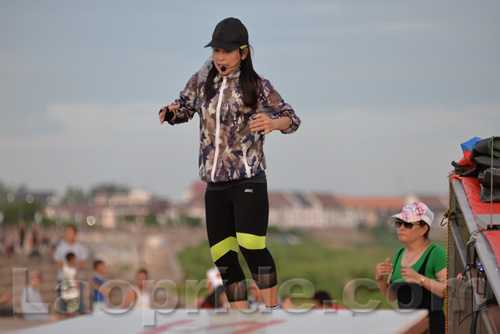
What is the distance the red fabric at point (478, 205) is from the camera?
3738mm

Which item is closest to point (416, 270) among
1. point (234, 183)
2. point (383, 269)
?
point (383, 269)

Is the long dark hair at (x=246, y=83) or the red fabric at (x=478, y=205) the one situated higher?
the long dark hair at (x=246, y=83)

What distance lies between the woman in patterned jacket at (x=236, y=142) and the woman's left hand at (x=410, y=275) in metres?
0.94

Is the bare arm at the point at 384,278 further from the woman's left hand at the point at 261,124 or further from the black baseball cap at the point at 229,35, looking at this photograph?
the black baseball cap at the point at 229,35

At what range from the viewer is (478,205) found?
4.34m

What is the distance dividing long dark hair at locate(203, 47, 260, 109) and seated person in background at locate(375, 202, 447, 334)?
153 cm

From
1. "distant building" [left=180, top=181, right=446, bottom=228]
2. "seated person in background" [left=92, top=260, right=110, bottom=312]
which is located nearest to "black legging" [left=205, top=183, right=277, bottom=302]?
"seated person in background" [left=92, top=260, right=110, bottom=312]

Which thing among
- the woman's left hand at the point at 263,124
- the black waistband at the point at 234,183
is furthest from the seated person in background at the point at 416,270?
the woman's left hand at the point at 263,124

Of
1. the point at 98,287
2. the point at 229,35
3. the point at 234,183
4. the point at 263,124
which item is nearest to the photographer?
the point at 263,124

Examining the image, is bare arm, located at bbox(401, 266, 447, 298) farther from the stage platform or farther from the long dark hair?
the long dark hair

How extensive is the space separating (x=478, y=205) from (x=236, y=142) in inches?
61.6

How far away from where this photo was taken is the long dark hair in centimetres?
483

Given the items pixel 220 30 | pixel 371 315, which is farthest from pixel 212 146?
pixel 371 315

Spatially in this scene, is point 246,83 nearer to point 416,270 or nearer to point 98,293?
point 416,270
